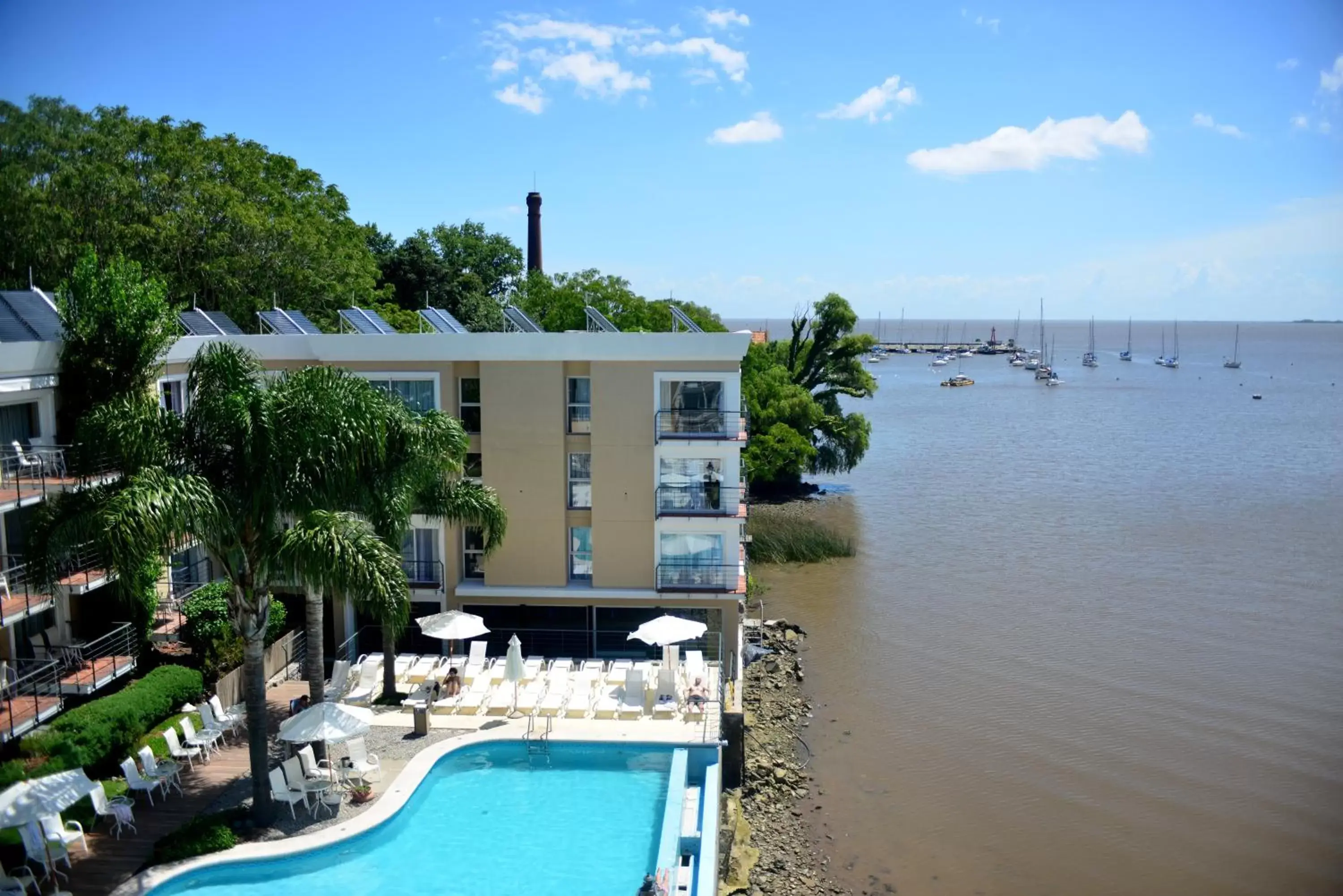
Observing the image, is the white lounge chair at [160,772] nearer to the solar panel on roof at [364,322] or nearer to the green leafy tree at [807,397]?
the solar panel on roof at [364,322]

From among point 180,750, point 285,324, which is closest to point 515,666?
point 180,750

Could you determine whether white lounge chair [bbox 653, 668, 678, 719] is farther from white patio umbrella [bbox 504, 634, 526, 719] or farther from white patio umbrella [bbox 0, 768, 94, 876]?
white patio umbrella [bbox 0, 768, 94, 876]

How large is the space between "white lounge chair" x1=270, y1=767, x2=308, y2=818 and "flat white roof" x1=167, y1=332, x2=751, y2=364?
1140cm

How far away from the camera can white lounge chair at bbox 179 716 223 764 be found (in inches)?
749

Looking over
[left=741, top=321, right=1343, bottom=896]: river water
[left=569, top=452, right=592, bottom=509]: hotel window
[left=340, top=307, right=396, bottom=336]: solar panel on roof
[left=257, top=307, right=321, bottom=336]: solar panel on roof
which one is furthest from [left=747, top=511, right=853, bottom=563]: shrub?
[left=257, top=307, right=321, bottom=336]: solar panel on roof

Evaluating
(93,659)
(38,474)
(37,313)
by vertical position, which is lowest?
(93,659)

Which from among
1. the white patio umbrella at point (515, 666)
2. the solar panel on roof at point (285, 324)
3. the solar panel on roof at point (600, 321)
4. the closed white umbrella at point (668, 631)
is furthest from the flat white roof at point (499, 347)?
the white patio umbrella at point (515, 666)

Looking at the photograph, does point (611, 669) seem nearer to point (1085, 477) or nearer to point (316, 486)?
point (316, 486)

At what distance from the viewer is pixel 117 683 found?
20.3m

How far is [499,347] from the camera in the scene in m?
25.6

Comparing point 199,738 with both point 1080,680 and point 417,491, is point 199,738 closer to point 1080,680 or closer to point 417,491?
point 417,491

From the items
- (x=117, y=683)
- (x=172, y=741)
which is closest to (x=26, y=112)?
(x=117, y=683)

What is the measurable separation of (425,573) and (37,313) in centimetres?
1046

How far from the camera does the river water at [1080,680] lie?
23.0 metres
